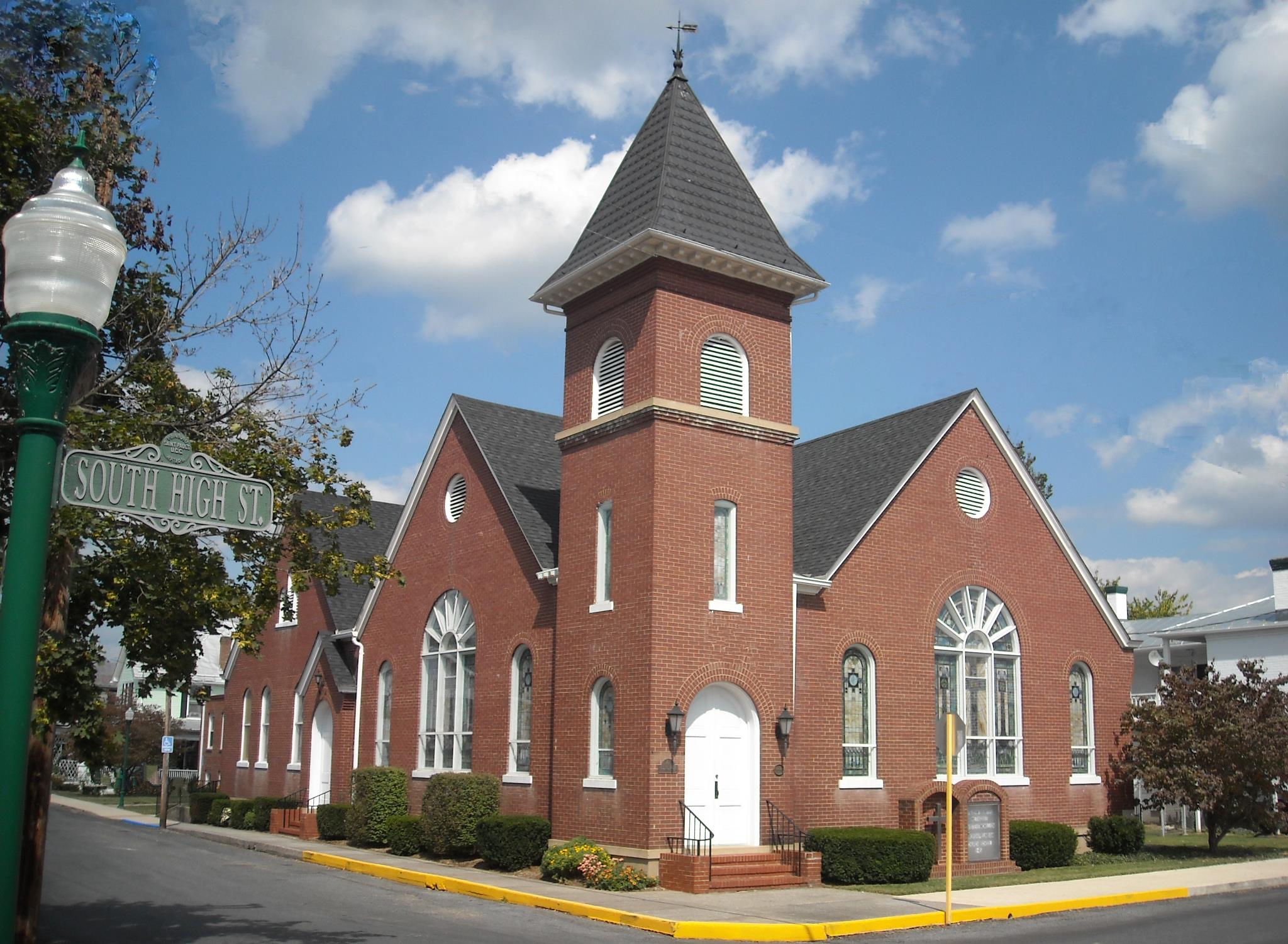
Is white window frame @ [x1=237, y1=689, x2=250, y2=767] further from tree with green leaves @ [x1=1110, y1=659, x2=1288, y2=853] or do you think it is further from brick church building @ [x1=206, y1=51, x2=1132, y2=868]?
tree with green leaves @ [x1=1110, y1=659, x2=1288, y2=853]

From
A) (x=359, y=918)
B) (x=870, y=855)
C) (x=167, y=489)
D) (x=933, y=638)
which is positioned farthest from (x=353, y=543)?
(x=167, y=489)

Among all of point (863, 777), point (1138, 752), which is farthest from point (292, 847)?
point (1138, 752)

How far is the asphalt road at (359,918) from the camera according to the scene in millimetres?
14148

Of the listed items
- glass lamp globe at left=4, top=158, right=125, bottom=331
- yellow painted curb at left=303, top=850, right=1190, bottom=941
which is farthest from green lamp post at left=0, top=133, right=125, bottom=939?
yellow painted curb at left=303, top=850, right=1190, bottom=941

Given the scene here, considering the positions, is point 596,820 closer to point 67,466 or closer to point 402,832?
point 402,832

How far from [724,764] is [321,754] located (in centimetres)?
1612

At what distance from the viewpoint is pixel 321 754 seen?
33125 mm

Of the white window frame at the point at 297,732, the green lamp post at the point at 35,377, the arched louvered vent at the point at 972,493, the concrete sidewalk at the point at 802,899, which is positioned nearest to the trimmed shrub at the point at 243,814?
the white window frame at the point at 297,732

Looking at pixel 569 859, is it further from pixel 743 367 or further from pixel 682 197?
pixel 682 197

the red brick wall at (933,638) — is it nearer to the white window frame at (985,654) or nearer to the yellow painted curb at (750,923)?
the white window frame at (985,654)

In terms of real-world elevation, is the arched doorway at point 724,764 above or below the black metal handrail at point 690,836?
above

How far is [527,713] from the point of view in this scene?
24406 millimetres

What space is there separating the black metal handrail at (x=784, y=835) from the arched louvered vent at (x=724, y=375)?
7140 mm

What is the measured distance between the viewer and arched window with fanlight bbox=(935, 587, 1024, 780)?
981 inches
